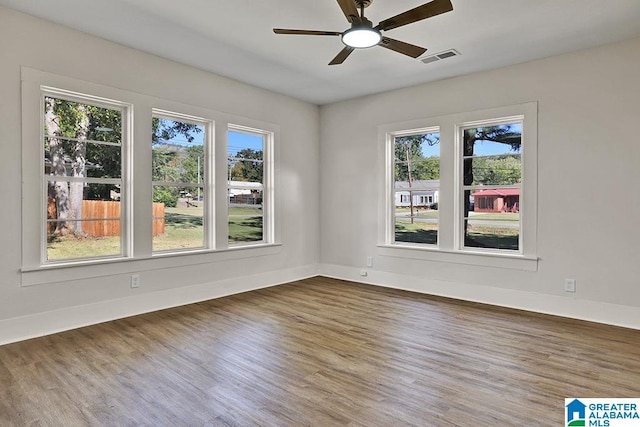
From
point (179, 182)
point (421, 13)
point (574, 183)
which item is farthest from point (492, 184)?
point (179, 182)

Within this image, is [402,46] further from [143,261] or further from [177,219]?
[143,261]

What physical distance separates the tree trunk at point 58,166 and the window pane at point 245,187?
6.47ft

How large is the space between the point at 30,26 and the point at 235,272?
135 inches

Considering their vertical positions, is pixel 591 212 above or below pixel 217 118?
below

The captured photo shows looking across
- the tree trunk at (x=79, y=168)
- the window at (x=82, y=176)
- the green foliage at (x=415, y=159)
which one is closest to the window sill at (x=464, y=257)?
the green foliage at (x=415, y=159)

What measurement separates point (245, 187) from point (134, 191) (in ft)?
5.38

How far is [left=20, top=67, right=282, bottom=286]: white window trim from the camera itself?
11.2 feet

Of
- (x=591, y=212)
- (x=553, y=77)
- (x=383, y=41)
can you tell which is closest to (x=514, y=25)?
(x=553, y=77)

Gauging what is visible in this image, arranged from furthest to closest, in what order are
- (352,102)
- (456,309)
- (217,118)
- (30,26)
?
1. (352,102)
2. (217,118)
3. (456,309)
4. (30,26)

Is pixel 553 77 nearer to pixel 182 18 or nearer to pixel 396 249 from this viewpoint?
pixel 396 249

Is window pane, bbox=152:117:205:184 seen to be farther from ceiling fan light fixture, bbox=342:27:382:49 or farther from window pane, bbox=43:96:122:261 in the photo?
ceiling fan light fixture, bbox=342:27:382:49

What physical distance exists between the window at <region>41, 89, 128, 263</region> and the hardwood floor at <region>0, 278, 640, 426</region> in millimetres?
885

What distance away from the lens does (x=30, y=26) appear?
3.42 meters

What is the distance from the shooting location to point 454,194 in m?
5.02
